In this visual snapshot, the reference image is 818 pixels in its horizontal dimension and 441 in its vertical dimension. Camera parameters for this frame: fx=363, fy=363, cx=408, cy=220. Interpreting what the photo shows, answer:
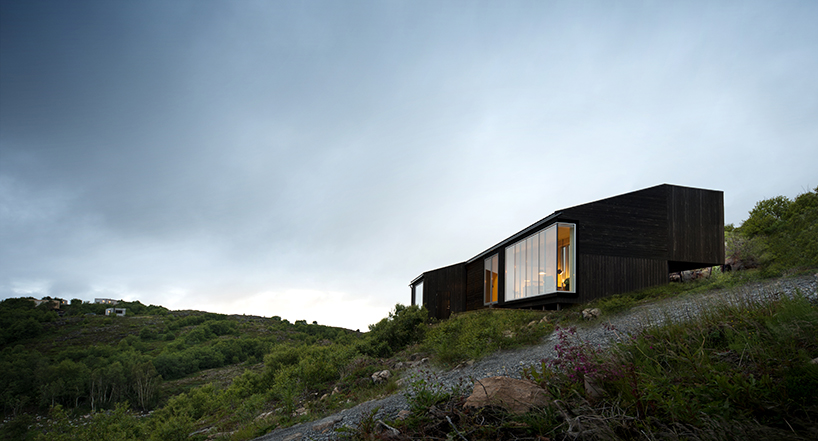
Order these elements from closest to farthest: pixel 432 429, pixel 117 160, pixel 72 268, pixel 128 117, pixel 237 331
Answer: pixel 432 429, pixel 128 117, pixel 117 160, pixel 72 268, pixel 237 331

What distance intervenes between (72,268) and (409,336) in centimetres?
3133

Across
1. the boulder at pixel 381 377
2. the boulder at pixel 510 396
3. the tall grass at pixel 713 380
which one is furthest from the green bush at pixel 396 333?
the tall grass at pixel 713 380

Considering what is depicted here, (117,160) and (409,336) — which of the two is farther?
(117,160)

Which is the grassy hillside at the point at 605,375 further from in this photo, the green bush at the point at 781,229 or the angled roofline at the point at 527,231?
the angled roofline at the point at 527,231

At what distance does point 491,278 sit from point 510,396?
48.1 feet

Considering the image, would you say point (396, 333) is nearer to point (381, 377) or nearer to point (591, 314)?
point (381, 377)

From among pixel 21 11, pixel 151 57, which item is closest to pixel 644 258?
pixel 151 57

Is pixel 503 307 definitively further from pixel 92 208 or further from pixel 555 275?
pixel 92 208

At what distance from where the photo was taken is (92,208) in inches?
935

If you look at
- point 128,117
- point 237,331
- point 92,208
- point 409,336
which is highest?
point 128,117

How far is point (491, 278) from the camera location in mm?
17000

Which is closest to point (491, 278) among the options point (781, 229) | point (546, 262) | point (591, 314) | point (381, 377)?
point (546, 262)

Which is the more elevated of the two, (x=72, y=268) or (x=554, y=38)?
(x=554, y=38)

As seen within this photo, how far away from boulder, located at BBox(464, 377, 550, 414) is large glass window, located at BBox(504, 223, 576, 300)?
925 centimetres
